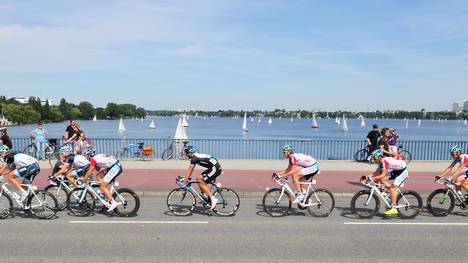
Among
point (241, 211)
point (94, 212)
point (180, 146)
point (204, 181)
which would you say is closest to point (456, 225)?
point (241, 211)

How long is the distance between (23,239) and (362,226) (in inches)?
244

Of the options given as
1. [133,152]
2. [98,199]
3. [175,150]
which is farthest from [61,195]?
[133,152]

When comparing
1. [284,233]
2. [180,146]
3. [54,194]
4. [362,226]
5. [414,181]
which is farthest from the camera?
[180,146]

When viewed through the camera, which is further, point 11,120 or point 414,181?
point 11,120

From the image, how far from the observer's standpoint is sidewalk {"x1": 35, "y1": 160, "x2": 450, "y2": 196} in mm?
12047

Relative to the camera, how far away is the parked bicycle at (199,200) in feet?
29.8

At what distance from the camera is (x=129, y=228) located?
7.83m

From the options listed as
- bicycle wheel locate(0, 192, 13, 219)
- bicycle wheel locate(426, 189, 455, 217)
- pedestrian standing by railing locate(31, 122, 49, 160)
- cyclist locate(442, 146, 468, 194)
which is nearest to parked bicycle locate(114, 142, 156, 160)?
pedestrian standing by railing locate(31, 122, 49, 160)

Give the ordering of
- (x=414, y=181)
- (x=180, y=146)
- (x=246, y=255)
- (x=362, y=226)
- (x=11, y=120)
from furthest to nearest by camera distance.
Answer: (x=11, y=120)
(x=180, y=146)
(x=414, y=181)
(x=362, y=226)
(x=246, y=255)

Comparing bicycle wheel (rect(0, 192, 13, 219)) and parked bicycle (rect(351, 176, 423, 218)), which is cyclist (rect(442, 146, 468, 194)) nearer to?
parked bicycle (rect(351, 176, 423, 218))

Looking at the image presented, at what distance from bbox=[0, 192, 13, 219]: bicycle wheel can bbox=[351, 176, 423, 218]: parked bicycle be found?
7.20 meters

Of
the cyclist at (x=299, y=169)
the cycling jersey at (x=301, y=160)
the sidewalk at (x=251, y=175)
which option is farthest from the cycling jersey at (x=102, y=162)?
the cycling jersey at (x=301, y=160)

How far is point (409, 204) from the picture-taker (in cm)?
896

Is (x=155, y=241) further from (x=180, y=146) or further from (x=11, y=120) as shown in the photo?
(x=11, y=120)
